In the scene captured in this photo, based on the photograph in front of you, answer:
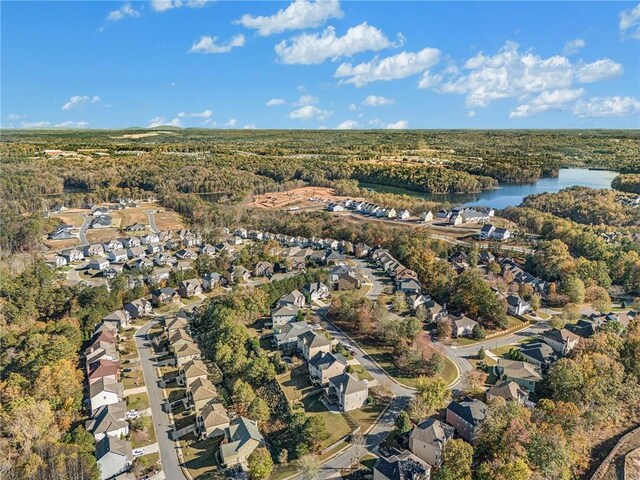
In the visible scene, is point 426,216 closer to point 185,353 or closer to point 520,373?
point 520,373

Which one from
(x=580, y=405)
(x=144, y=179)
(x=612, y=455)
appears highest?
(x=144, y=179)

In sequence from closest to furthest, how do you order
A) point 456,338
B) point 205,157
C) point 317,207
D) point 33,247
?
point 456,338 → point 33,247 → point 317,207 → point 205,157

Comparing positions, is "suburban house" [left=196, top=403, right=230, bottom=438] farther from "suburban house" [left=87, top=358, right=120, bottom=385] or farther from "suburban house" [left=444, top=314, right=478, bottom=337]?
"suburban house" [left=444, top=314, right=478, bottom=337]

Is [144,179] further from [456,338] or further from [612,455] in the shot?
[612,455]

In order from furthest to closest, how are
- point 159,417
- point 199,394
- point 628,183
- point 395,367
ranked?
point 628,183
point 395,367
point 199,394
point 159,417

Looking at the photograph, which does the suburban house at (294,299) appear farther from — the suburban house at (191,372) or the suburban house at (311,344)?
the suburban house at (191,372)

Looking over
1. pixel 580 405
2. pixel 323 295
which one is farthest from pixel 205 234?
pixel 580 405

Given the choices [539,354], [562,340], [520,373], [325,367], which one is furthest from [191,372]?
[562,340]
